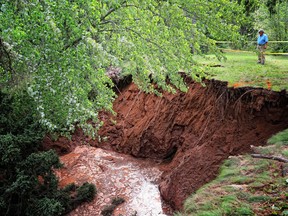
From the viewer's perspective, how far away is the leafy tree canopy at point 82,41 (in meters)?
4.22

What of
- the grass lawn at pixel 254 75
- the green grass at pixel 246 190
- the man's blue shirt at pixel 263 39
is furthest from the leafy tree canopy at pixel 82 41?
the man's blue shirt at pixel 263 39

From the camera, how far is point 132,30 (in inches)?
243

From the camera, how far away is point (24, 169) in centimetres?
746

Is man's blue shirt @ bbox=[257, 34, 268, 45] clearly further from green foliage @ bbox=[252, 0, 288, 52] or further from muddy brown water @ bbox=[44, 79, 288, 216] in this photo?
→ muddy brown water @ bbox=[44, 79, 288, 216]

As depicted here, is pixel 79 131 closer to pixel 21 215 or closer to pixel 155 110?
pixel 155 110

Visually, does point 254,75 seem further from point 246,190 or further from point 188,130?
point 246,190

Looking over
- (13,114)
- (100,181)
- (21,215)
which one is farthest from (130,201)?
(13,114)

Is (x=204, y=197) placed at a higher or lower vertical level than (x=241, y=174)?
lower

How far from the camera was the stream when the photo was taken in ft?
27.5

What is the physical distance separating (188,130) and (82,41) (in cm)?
641

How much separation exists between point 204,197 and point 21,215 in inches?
209

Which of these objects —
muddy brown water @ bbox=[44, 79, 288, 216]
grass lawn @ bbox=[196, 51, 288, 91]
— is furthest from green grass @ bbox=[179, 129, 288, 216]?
grass lawn @ bbox=[196, 51, 288, 91]

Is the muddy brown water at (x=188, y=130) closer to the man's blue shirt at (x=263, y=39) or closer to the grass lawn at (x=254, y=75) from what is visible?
the grass lawn at (x=254, y=75)

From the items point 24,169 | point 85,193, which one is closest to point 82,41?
point 24,169
